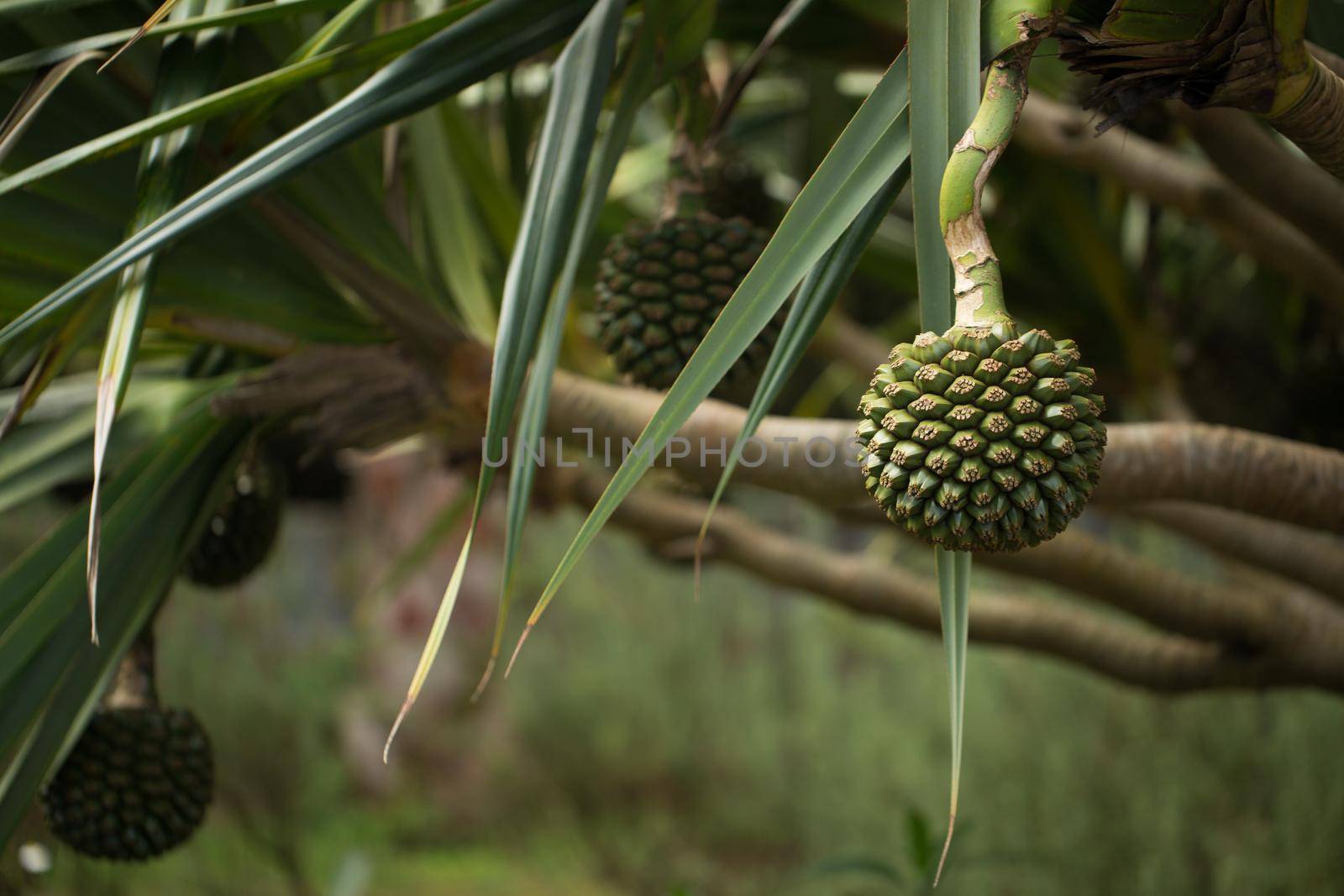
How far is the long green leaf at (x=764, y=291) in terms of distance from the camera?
0.41m

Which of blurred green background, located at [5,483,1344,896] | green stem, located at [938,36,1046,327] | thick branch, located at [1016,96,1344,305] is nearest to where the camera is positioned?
green stem, located at [938,36,1046,327]

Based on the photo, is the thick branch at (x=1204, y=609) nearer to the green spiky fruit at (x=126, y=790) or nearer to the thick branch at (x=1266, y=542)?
the thick branch at (x=1266, y=542)

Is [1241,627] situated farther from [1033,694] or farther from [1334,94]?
[1033,694]

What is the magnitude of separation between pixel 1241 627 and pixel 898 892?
1.64 metres

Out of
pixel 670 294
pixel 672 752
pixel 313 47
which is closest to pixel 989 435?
pixel 670 294

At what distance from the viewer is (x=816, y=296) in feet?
1.43

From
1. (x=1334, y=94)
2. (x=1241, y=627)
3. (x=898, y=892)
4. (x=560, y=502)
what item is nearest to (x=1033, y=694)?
(x=898, y=892)

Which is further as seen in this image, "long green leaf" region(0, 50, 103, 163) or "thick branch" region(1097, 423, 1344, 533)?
"thick branch" region(1097, 423, 1344, 533)

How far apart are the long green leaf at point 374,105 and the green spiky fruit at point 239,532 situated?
0.39 m

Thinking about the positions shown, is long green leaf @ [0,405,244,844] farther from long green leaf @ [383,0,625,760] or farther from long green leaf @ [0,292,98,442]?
long green leaf @ [383,0,625,760]

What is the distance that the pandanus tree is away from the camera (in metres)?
0.41

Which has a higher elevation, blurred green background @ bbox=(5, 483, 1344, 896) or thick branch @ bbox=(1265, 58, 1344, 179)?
thick branch @ bbox=(1265, 58, 1344, 179)

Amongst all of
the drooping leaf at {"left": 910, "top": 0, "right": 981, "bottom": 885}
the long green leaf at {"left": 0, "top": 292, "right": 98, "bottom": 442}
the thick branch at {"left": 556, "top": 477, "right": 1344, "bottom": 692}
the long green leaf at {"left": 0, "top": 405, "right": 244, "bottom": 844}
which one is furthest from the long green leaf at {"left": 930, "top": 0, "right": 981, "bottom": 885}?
the thick branch at {"left": 556, "top": 477, "right": 1344, "bottom": 692}

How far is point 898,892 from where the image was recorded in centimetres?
257
